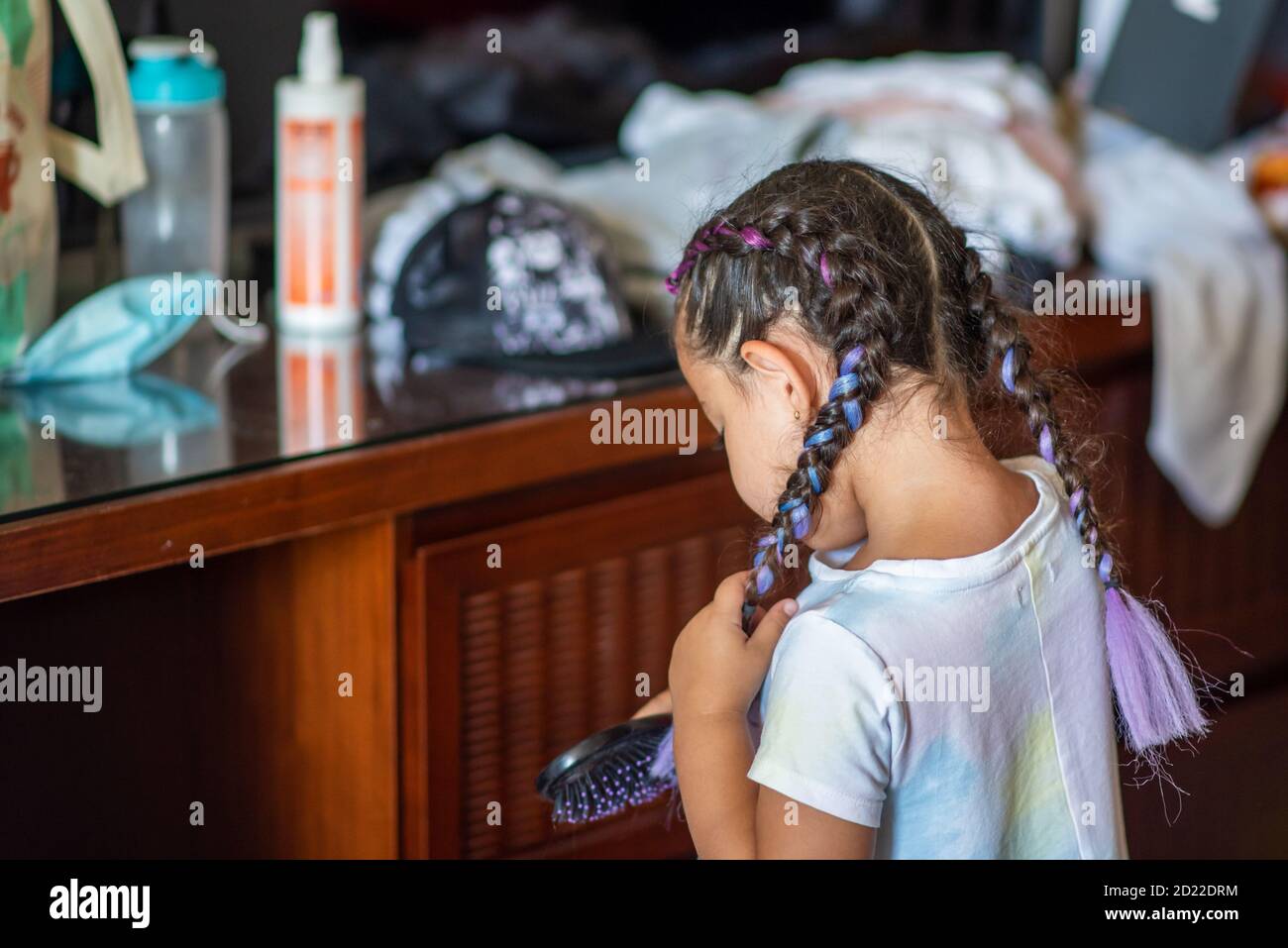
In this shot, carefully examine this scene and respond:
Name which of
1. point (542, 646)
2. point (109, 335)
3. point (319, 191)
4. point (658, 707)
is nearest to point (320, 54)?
point (319, 191)

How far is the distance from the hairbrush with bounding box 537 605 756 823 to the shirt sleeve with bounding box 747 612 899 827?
160mm

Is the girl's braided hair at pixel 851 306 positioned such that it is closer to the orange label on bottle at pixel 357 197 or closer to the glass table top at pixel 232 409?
the glass table top at pixel 232 409

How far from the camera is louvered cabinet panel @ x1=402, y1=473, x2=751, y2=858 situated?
129 centimetres

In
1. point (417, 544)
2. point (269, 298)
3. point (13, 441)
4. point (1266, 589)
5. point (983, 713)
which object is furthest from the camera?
point (1266, 589)

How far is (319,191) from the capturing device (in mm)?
1419

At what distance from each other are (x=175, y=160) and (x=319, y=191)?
0.42ft

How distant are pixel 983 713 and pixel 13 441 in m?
0.72

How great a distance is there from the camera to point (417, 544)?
1.25m

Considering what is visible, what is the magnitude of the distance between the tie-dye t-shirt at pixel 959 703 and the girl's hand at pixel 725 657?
15 millimetres

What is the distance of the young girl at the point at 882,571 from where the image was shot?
2.61ft

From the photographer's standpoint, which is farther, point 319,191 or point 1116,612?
point 319,191

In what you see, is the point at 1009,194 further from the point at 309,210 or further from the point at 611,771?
the point at 611,771
